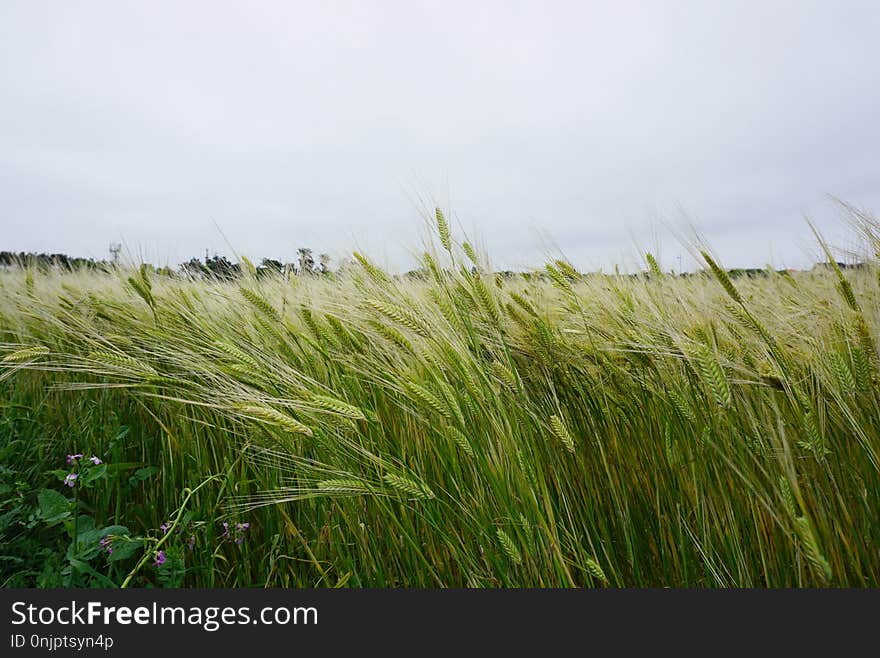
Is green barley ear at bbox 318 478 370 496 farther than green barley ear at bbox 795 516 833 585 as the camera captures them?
Yes

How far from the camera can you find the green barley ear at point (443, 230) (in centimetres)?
155

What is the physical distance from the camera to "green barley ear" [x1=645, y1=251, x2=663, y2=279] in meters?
1.65

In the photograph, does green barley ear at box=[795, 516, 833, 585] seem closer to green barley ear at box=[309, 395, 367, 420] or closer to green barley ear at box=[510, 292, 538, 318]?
green barley ear at box=[309, 395, 367, 420]

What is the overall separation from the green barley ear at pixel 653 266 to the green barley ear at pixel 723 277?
0.42 meters

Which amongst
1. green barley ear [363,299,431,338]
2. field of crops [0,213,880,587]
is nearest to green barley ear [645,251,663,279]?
field of crops [0,213,880,587]

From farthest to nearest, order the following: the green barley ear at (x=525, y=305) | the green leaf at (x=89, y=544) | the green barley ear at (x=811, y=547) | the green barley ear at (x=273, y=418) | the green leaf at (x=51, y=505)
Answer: the green barley ear at (x=525, y=305)
the green leaf at (x=51, y=505)
the green leaf at (x=89, y=544)
the green barley ear at (x=273, y=418)
the green barley ear at (x=811, y=547)

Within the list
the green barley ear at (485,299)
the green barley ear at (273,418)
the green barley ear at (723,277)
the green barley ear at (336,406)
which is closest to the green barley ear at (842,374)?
the green barley ear at (723,277)

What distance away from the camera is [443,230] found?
1.59 metres

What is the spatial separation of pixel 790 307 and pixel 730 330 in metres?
0.25

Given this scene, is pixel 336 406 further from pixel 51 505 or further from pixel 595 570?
pixel 51 505

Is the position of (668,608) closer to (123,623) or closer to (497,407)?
(497,407)

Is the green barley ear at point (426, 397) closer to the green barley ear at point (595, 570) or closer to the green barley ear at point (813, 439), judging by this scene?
the green barley ear at point (595, 570)

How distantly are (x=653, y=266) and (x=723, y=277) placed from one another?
0.46 metres

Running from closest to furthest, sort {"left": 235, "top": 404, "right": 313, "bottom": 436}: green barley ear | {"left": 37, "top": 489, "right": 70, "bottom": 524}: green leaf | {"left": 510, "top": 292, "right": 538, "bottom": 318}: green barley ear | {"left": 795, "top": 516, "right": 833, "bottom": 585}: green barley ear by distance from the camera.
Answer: {"left": 795, "top": 516, "right": 833, "bottom": 585}: green barley ear < {"left": 235, "top": 404, "right": 313, "bottom": 436}: green barley ear < {"left": 37, "top": 489, "right": 70, "bottom": 524}: green leaf < {"left": 510, "top": 292, "right": 538, "bottom": 318}: green barley ear
